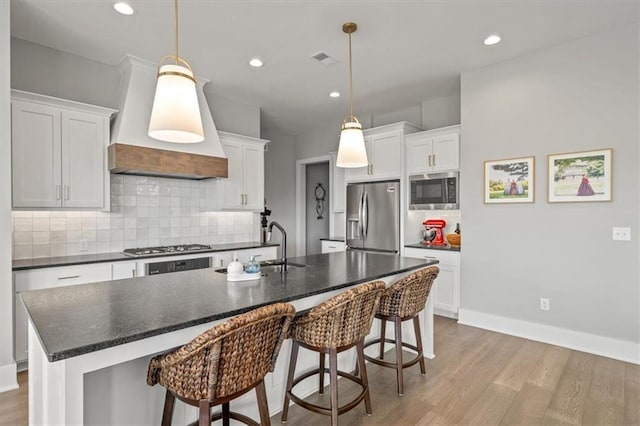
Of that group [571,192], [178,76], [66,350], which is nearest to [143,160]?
[178,76]

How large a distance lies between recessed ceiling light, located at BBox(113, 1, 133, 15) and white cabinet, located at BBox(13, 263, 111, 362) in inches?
85.3

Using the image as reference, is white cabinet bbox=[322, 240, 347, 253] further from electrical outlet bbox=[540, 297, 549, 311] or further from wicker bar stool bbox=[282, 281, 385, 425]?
wicker bar stool bbox=[282, 281, 385, 425]

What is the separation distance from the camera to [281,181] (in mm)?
6637

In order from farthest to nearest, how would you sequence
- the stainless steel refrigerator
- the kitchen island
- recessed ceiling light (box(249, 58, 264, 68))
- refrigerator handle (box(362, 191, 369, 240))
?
refrigerator handle (box(362, 191, 369, 240)), the stainless steel refrigerator, recessed ceiling light (box(249, 58, 264, 68)), the kitchen island

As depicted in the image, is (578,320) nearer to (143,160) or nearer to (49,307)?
(49,307)

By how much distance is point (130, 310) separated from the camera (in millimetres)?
1521

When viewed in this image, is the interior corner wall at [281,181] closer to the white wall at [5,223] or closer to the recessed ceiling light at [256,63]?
the recessed ceiling light at [256,63]

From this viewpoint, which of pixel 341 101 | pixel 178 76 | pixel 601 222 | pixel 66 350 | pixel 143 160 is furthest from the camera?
pixel 341 101

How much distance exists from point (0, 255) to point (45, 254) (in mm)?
831

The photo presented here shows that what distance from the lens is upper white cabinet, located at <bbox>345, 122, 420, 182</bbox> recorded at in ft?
15.6

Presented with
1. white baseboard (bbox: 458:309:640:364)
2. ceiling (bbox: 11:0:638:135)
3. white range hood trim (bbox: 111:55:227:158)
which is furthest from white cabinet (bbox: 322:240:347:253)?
white range hood trim (bbox: 111:55:227:158)

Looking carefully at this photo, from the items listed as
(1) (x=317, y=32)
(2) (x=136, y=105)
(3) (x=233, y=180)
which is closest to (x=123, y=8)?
(2) (x=136, y=105)

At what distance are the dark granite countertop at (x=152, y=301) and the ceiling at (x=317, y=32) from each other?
2.06 m

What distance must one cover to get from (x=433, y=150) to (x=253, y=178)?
8.02ft
